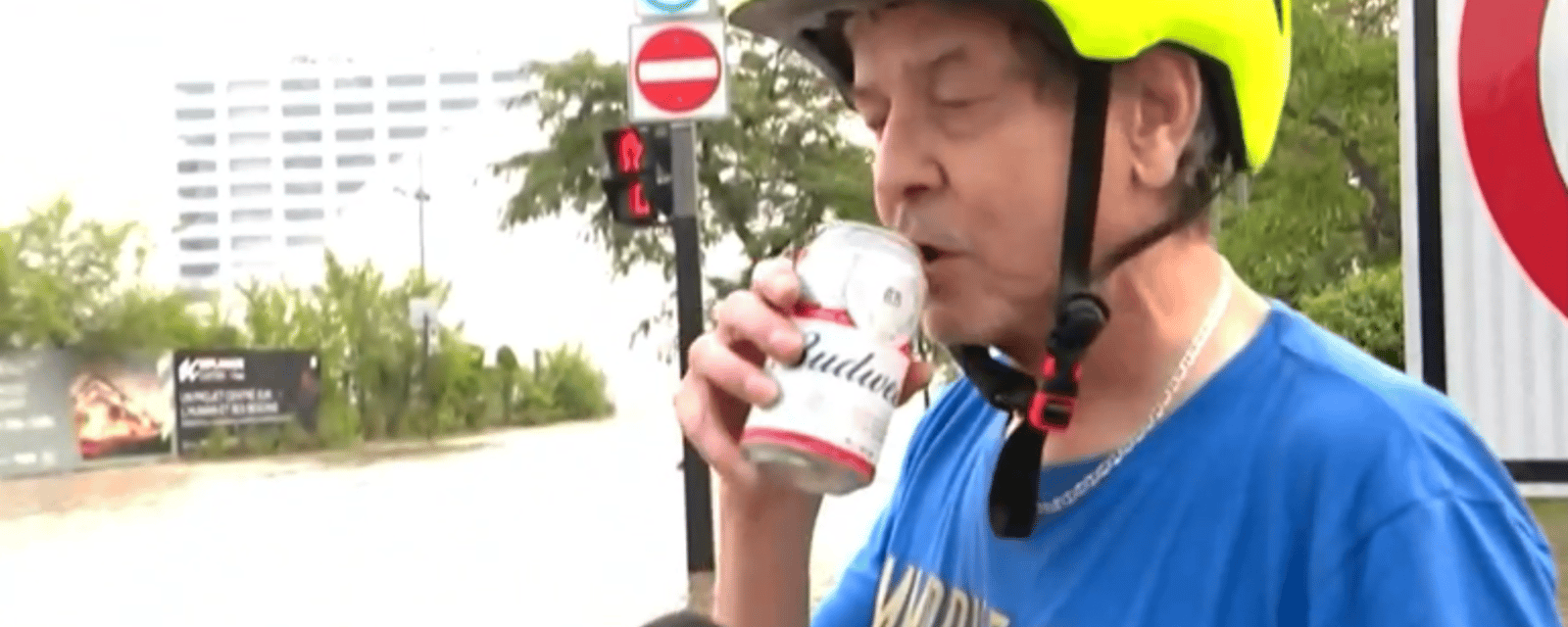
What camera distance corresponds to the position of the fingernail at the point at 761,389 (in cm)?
138

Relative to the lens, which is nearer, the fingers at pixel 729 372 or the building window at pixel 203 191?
the fingers at pixel 729 372

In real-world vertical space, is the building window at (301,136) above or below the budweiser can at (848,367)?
above

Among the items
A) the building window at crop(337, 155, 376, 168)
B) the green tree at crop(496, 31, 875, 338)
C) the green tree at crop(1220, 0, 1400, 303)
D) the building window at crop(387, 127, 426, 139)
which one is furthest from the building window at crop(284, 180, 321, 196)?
the green tree at crop(1220, 0, 1400, 303)

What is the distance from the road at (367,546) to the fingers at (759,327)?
2.91 m

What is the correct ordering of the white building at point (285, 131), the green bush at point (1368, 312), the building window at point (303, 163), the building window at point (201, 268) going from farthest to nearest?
the building window at point (303, 163) → the white building at point (285, 131) → the building window at point (201, 268) → the green bush at point (1368, 312)

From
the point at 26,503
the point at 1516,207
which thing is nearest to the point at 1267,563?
the point at 1516,207

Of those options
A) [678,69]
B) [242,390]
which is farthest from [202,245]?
[678,69]

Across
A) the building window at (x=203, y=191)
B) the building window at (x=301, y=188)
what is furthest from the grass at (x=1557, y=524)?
the building window at (x=301, y=188)

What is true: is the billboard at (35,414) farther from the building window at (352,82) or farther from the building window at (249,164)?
the building window at (249,164)

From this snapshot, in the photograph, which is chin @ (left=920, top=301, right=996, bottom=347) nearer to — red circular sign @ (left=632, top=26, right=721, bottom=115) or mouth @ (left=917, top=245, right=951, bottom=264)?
mouth @ (left=917, top=245, right=951, bottom=264)

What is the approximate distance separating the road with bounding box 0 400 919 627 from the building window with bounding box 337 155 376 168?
10738 centimetres

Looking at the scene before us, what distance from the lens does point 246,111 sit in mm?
134625

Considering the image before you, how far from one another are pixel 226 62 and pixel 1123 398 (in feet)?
407

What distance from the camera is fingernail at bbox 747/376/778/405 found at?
138 cm
